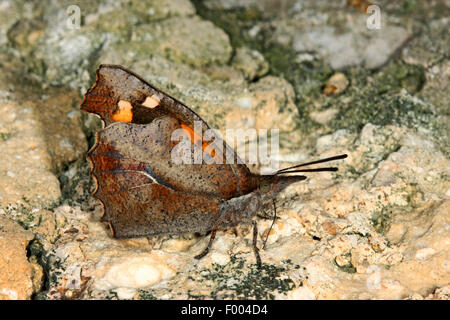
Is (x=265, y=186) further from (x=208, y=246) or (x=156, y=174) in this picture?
(x=156, y=174)

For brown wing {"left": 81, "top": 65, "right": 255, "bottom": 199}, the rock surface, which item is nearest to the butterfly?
brown wing {"left": 81, "top": 65, "right": 255, "bottom": 199}

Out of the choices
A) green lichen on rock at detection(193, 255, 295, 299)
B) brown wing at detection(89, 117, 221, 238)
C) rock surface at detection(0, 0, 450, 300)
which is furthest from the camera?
brown wing at detection(89, 117, 221, 238)

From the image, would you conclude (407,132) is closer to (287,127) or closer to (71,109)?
(287,127)

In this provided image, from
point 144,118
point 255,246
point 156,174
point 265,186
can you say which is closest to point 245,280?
point 255,246

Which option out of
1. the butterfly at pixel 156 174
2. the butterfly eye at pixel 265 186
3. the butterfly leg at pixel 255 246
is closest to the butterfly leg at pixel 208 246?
the butterfly at pixel 156 174

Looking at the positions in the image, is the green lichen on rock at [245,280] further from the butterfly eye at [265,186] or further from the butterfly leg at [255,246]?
the butterfly eye at [265,186]

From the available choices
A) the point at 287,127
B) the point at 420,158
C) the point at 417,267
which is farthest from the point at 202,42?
the point at 417,267

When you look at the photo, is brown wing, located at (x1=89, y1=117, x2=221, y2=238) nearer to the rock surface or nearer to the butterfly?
the butterfly
